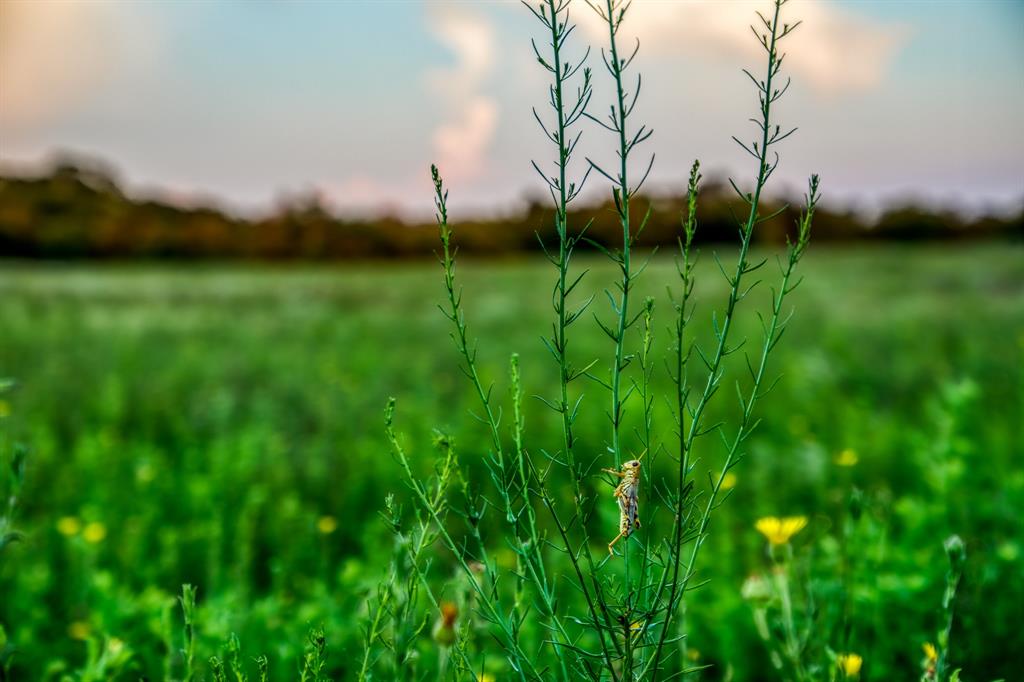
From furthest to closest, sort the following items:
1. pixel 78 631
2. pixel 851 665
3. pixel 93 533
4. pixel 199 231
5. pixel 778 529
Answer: pixel 199 231 < pixel 93 533 < pixel 78 631 < pixel 778 529 < pixel 851 665

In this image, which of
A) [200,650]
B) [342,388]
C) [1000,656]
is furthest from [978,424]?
Result: [200,650]

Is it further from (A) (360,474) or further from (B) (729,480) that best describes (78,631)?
(B) (729,480)

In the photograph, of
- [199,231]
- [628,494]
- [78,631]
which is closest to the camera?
[628,494]

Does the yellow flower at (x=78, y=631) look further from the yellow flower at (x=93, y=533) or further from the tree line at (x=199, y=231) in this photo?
the tree line at (x=199, y=231)

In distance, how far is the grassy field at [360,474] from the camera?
1.78 m

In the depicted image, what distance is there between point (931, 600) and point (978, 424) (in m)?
2.47

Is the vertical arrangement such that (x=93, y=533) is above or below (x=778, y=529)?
below

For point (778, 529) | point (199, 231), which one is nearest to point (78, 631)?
point (778, 529)

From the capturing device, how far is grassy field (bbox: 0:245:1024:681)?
1.78 m

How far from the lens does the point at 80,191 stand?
76.6 feet

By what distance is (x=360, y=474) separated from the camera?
11.1 feet

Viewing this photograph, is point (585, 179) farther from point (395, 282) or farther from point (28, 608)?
point (395, 282)

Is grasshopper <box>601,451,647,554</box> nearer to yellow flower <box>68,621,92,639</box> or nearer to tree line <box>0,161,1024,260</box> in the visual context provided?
yellow flower <box>68,621,92,639</box>

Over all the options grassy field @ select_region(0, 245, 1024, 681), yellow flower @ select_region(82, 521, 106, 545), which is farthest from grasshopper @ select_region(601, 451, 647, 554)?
yellow flower @ select_region(82, 521, 106, 545)
